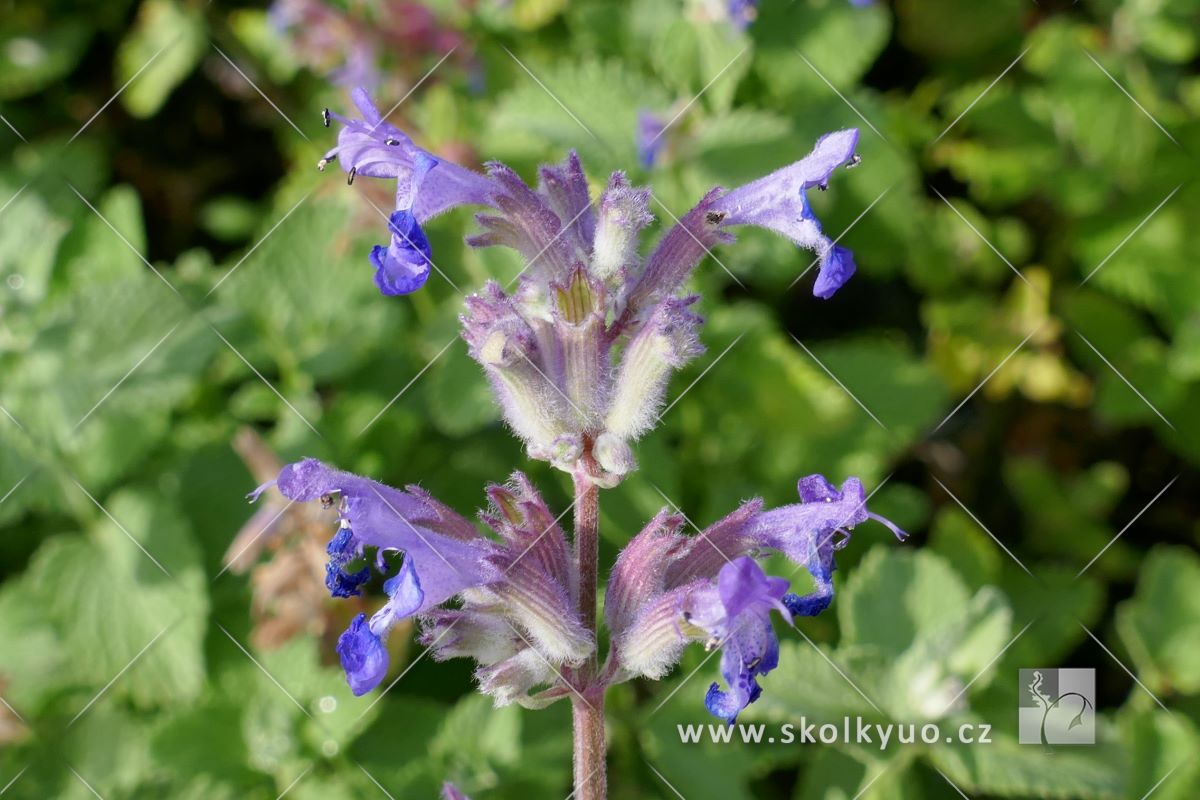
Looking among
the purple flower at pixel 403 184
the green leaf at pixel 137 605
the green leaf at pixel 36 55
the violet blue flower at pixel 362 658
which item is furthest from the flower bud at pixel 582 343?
the green leaf at pixel 36 55

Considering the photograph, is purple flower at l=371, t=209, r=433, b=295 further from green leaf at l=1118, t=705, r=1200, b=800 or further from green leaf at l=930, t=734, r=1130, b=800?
green leaf at l=1118, t=705, r=1200, b=800

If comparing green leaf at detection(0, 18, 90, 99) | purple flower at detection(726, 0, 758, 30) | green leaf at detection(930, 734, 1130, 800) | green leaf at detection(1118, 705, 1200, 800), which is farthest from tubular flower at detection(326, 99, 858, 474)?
green leaf at detection(0, 18, 90, 99)

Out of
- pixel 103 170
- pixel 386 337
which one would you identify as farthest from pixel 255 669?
pixel 103 170

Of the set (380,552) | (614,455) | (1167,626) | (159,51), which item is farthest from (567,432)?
(159,51)

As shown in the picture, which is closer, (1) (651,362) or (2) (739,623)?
(2) (739,623)

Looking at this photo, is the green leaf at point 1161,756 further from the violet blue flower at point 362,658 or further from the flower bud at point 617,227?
the violet blue flower at point 362,658

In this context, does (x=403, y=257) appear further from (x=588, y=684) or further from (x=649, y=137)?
(x=649, y=137)
